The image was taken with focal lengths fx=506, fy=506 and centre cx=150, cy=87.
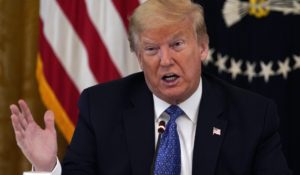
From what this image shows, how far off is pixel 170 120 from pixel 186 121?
0.10 meters

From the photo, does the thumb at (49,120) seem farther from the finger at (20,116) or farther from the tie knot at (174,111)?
the tie knot at (174,111)

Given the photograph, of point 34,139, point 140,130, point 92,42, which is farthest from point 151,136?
point 92,42

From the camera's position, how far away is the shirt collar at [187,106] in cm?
229

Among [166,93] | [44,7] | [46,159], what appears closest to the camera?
[46,159]

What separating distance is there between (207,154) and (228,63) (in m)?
1.51

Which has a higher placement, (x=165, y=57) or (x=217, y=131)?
(x=165, y=57)

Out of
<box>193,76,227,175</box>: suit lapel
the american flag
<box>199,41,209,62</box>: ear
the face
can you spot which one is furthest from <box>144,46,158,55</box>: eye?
the american flag

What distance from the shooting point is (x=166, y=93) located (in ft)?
7.09

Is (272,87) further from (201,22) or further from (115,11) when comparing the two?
(201,22)

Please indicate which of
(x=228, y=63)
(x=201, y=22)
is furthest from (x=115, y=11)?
(x=201, y=22)

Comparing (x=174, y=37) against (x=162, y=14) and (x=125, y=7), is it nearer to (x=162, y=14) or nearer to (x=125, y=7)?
(x=162, y=14)

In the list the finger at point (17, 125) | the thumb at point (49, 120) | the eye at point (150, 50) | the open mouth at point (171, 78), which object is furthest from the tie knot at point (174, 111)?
the finger at point (17, 125)

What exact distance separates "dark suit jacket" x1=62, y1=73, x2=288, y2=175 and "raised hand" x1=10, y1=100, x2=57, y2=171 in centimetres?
20

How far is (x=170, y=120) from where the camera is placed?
7.27 ft
